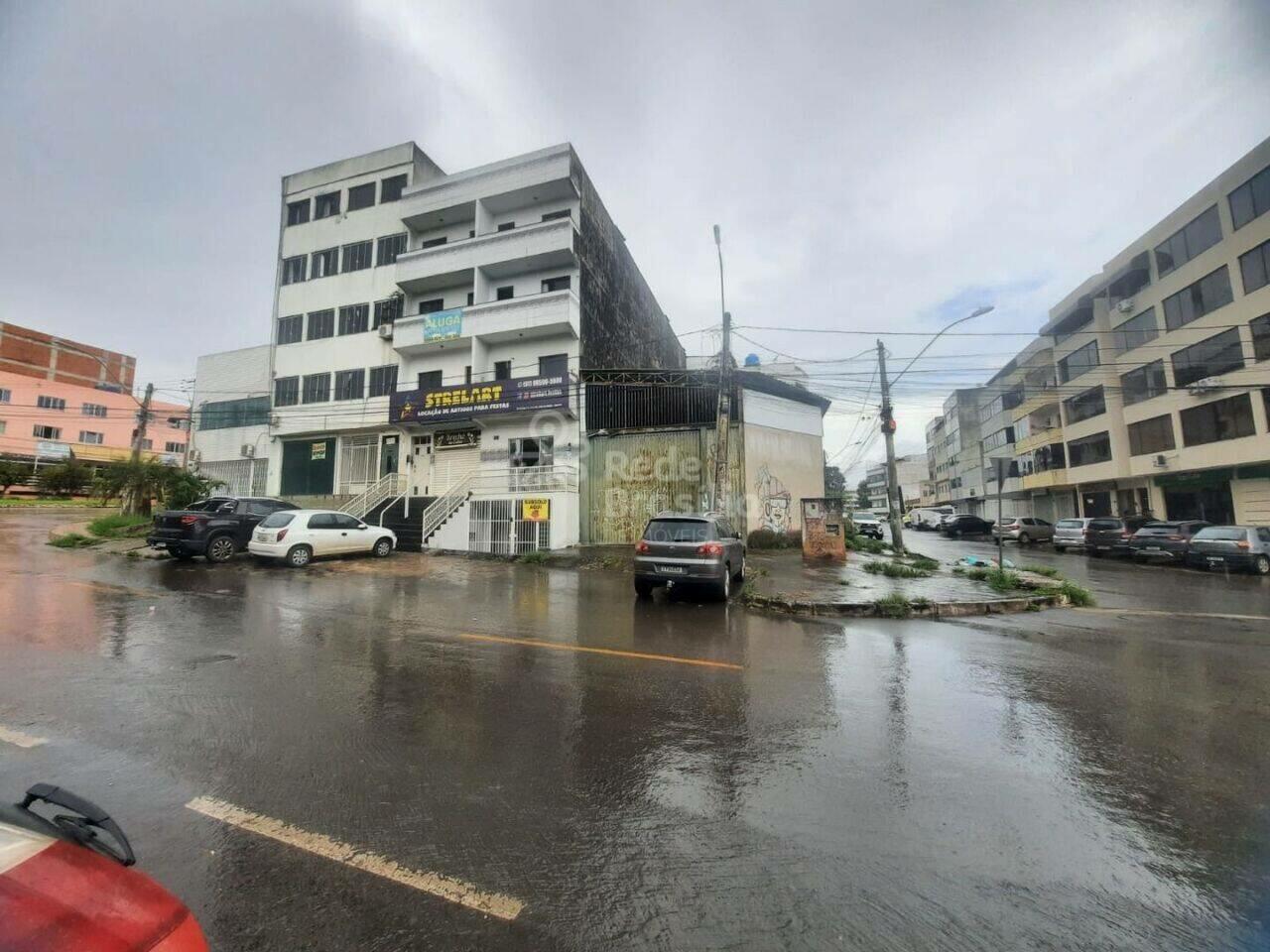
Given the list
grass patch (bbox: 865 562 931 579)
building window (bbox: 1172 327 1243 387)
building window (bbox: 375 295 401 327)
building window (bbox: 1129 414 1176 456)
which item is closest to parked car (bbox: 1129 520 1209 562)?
building window (bbox: 1172 327 1243 387)

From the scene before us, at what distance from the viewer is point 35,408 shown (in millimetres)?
46844

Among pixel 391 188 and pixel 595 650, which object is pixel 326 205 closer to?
pixel 391 188

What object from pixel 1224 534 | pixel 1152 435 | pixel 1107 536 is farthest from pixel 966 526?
pixel 1224 534

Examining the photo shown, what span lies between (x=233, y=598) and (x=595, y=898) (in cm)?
972

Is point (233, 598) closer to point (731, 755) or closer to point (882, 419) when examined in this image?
point (731, 755)

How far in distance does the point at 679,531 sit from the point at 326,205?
87.9ft

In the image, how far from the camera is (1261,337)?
2173 cm

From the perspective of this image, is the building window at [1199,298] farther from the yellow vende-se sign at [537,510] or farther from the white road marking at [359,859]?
the white road marking at [359,859]

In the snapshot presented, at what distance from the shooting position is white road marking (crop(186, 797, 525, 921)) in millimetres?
2238

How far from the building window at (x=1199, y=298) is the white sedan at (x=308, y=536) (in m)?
35.8

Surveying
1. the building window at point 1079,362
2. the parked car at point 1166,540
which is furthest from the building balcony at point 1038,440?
the parked car at point 1166,540

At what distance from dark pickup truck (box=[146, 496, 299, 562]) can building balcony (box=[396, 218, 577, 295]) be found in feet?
39.3

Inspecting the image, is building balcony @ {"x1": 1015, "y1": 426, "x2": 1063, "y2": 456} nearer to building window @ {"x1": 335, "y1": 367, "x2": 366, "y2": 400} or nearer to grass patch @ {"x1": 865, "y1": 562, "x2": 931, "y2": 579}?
grass patch @ {"x1": 865, "y1": 562, "x2": 931, "y2": 579}

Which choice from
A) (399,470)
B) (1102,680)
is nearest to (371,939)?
(1102,680)
